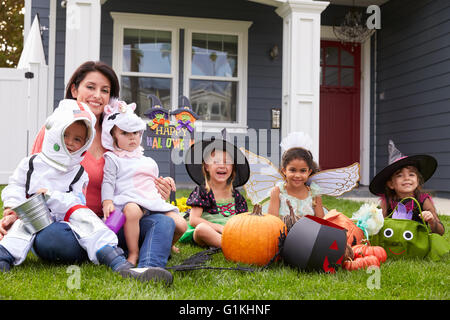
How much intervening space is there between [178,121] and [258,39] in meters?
3.85

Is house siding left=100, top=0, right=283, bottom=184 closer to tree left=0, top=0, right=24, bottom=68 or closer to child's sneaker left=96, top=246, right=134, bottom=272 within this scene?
child's sneaker left=96, top=246, right=134, bottom=272

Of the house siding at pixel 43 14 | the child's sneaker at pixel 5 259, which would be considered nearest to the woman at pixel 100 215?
the child's sneaker at pixel 5 259

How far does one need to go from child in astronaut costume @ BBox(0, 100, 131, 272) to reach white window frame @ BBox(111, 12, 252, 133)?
5151 millimetres

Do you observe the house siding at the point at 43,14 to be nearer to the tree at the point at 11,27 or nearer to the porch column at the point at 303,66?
the porch column at the point at 303,66

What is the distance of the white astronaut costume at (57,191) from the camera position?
2.29 meters

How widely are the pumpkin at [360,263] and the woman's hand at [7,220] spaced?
1.80m

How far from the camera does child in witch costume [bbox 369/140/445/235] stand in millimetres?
3236

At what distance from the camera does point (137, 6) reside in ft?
24.7

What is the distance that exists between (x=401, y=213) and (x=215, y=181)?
1.36 metres

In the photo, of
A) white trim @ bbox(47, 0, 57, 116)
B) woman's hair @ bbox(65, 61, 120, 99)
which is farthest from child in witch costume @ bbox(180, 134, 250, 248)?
white trim @ bbox(47, 0, 57, 116)

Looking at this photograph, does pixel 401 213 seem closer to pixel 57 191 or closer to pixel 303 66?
pixel 57 191

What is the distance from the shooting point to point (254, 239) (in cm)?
265

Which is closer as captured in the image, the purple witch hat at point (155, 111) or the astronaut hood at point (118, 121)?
the astronaut hood at point (118, 121)

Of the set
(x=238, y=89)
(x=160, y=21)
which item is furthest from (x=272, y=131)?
(x=160, y=21)
